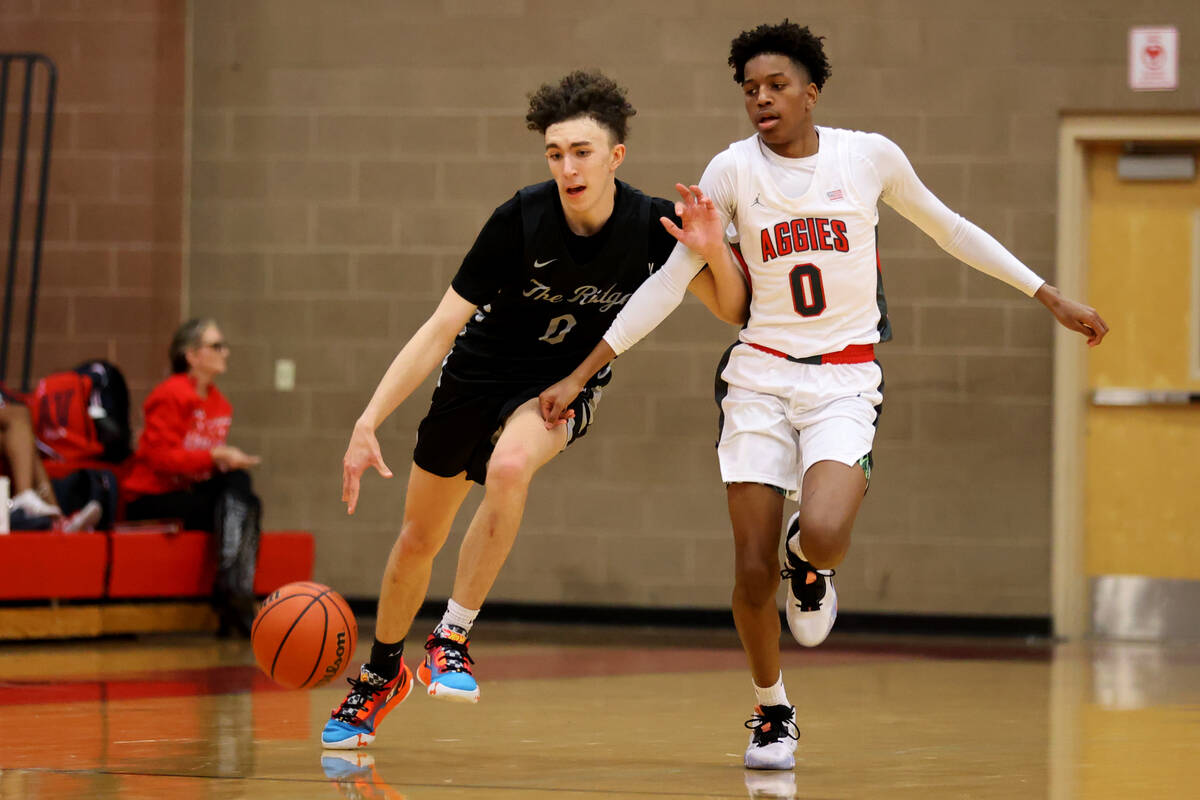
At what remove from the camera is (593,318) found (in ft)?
12.9

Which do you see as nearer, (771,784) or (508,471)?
(771,784)

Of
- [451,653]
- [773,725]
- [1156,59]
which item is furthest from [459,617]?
[1156,59]

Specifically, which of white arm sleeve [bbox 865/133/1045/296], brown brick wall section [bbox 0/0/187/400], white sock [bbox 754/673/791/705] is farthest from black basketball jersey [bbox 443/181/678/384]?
brown brick wall section [bbox 0/0/187/400]

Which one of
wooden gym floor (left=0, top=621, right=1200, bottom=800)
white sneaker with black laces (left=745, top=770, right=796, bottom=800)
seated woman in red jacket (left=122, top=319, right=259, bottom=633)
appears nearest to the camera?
white sneaker with black laces (left=745, top=770, right=796, bottom=800)

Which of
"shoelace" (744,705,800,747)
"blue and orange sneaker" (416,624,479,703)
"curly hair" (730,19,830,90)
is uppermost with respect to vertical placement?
"curly hair" (730,19,830,90)

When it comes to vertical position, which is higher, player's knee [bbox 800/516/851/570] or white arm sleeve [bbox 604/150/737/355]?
white arm sleeve [bbox 604/150/737/355]

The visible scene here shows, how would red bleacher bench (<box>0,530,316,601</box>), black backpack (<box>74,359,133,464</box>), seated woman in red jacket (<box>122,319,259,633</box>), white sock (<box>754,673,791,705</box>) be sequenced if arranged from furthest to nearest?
black backpack (<box>74,359,133,464</box>) → seated woman in red jacket (<box>122,319,259,633</box>) → red bleacher bench (<box>0,530,316,601</box>) → white sock (<box>754,673,791,705</box>)

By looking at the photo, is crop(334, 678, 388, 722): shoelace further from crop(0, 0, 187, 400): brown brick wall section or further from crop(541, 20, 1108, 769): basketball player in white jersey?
crop(0, 0, 187, 400): brown brick wall section

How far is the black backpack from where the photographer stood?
284 inches

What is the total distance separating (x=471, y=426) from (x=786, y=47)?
1.21 m

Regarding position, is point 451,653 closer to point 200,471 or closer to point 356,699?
point 356,699

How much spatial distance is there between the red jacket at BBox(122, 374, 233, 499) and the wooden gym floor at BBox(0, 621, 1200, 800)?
753mm

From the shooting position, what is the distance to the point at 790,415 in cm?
374

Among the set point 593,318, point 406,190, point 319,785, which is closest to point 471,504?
point 406,190
